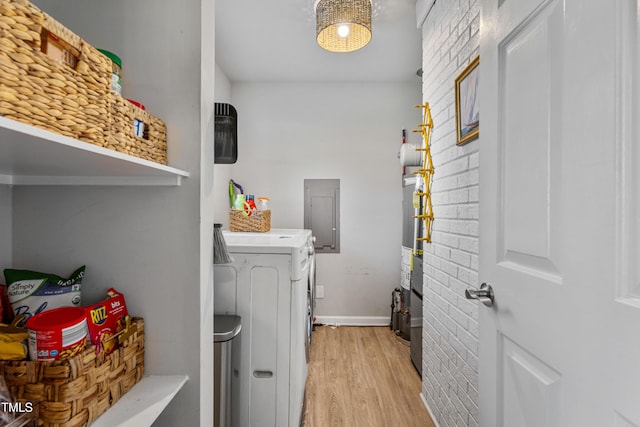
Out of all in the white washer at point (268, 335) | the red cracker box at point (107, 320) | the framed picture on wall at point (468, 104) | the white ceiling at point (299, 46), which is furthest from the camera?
the white ceiling at point (299, 46)

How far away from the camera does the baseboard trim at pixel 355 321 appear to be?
337 cm

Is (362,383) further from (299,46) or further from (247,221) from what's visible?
A: (299,46)

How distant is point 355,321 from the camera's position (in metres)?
3.38

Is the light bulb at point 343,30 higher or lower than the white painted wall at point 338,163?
higher

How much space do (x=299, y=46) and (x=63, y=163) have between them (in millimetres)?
2464

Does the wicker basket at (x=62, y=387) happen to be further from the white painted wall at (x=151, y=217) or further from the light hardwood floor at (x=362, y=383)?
the light hardwood floor at (x=362, y=383)

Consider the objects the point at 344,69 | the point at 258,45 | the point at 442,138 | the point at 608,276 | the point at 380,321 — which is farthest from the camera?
the point at 380,321

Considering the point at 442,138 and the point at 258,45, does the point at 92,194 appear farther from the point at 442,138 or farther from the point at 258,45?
the point at 258,45

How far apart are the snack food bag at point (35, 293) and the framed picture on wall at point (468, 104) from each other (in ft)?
4.87

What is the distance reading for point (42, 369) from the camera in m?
0.64

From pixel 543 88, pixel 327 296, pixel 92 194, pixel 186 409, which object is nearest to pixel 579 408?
pixel 543 88

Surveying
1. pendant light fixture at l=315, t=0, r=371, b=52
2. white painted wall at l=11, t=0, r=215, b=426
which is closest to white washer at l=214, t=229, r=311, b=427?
white painted wall at l=11, t=0, r=215, b=426

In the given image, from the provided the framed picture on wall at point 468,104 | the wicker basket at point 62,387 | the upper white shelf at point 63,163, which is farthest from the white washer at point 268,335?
the framed picture on wall at point 468,104

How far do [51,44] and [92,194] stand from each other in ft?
1.63
